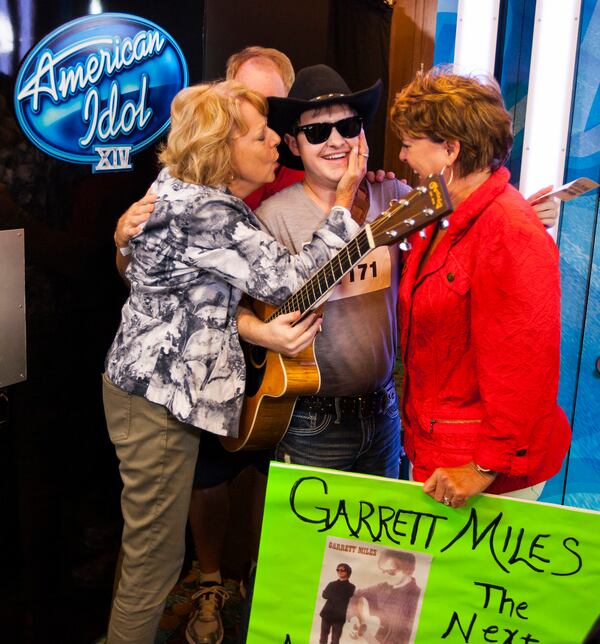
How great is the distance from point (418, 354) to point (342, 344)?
27 cm

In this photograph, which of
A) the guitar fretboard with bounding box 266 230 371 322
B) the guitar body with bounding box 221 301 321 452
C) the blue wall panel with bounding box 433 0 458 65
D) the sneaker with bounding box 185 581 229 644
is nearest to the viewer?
the guitar fretboard with bounding box 266 230 371 322

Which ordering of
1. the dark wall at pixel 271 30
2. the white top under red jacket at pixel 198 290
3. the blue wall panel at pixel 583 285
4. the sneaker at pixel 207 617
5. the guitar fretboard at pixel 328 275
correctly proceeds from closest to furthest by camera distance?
the guitar fretboard at pixel 328 275, the white top under red jacket at pixel 198 290, the blue wall panel at pixel 583 285, the sneaker at pixel 207 617, the dark wall at pixel 271 30

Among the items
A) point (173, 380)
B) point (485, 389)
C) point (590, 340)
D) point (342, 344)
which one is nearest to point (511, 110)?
point (590, 340)

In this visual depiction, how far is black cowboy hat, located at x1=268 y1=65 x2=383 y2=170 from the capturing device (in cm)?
216

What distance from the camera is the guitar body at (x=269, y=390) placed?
83.2 inches

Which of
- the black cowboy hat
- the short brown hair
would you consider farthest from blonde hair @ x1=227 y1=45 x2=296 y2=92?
the short brown hair

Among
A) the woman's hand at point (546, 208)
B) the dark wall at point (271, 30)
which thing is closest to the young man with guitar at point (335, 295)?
the woman's hand at point (546, 208)

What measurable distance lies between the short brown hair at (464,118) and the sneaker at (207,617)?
1673 millimetres

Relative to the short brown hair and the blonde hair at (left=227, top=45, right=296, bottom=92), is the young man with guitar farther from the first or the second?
the blonde hair at (left=227, top=45, right=296, bottom=92)

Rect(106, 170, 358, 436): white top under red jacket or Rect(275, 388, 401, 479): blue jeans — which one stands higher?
Rect(106, 170, 358, 436): white top under red jacket

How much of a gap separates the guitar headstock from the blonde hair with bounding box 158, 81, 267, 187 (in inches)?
A: 18.9

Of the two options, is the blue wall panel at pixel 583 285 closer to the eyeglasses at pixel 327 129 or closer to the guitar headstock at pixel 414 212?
the eyeglasses at pixel 327 129

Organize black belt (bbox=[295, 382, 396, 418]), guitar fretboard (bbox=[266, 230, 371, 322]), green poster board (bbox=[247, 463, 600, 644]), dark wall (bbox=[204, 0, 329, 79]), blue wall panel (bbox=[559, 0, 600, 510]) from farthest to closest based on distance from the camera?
dark wall (bbox=[204, 0, 329, 79]), blue wall panel (bbox=[559, 0, 600, 510]), black belt (bbox=[295, 382, 396, 418]), guitar fretboard (bbox=[266, 230, 371, 322]), green poster board (bbox=[247, 463, 600, 644])

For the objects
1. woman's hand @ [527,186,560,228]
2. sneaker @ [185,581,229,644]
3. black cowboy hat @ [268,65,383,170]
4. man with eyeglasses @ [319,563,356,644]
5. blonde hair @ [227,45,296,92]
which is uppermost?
blonde hair @ [227,45,296,92]
